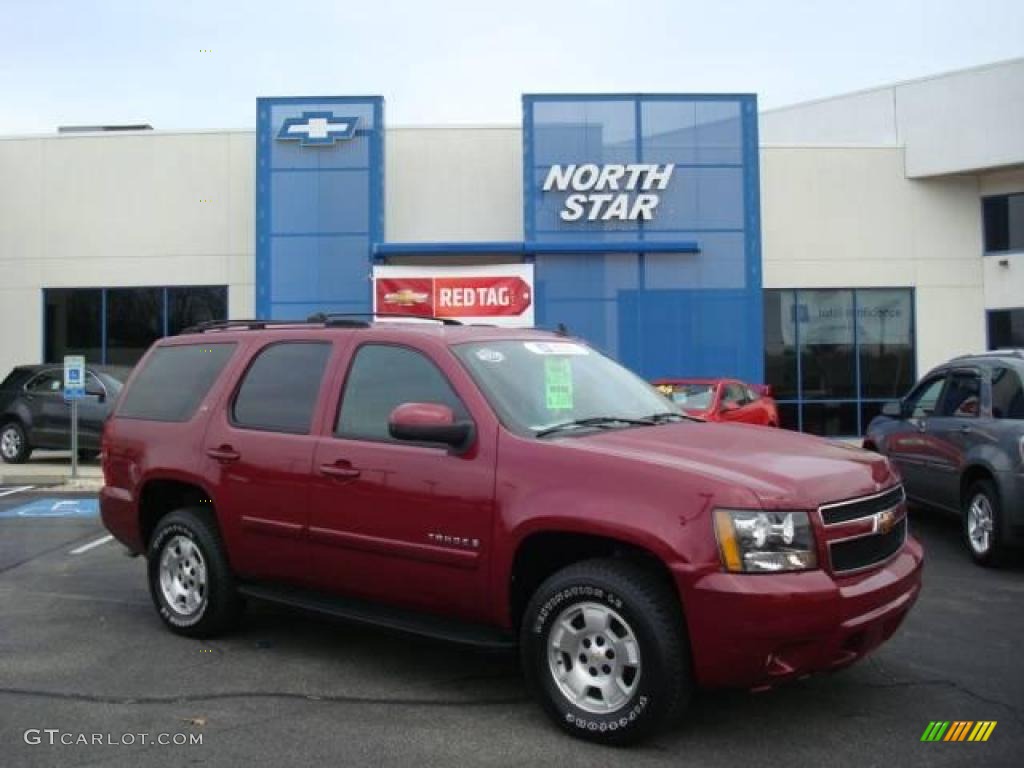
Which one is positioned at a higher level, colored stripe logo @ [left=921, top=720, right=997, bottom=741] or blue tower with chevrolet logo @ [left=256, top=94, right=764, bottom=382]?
blue tower with chevrolet logo @ [left=256, top=94, right=764, bottom=382]

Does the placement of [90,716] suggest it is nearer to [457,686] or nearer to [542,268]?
[457,686]

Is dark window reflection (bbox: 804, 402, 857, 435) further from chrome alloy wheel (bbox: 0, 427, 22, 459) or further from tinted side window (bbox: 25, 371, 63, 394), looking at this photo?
chrome alloy wheel (bbox: 0, 427, 22, 459)

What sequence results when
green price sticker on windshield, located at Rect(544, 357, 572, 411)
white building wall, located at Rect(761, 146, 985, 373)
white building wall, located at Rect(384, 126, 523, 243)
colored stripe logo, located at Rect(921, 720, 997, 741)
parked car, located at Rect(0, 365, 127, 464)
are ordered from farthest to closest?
white building wall, located at Rect(761, 146, 985, 373) → white building wall, located at Rect(384, 126, 523, 243) → parked car, located at Rect(0, 365, 127, 464) → green price sticker on windshield, located at Rect(544, 357, 572, 411) → colored stripe logo, located at Rect(921, 720, 997, 741)

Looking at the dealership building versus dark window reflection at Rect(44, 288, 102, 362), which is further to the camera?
dark window reflection at Rect(44, 288, 102, 362)

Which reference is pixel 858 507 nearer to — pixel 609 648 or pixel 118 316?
pixel 609 648

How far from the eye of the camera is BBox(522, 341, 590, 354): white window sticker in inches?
203

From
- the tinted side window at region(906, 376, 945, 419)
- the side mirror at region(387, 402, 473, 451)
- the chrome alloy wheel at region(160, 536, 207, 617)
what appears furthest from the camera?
the tinted side window at region(906, 376, 945, 419)

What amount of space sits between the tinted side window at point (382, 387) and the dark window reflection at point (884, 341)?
18144 millimetres

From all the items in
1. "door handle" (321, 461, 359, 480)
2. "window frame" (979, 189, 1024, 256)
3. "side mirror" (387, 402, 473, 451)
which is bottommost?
"door handle" (321, 461, 359, 480)

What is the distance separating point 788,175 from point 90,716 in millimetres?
19331

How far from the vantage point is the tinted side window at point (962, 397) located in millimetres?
8133

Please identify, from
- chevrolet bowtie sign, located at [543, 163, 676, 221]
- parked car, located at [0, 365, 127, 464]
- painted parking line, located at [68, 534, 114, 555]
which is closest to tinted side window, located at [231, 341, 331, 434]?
painted parking line, located at [68, 534, 114, 555]

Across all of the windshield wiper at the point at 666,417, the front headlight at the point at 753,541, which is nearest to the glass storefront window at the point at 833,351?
the windshield wiper at the point at 666,417

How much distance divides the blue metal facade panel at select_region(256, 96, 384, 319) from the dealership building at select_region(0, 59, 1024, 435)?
5 cm
